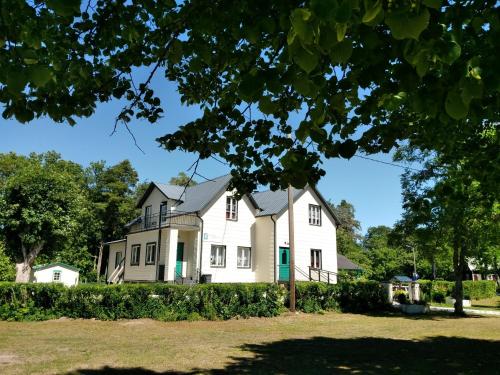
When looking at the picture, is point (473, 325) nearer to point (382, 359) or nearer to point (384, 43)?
point (382, 359)

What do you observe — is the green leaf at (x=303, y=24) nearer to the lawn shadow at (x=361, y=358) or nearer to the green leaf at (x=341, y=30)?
the green leaf at (x=341, y=30)

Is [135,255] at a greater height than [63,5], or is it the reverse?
[135,255]

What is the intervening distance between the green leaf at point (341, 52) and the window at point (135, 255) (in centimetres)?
3233

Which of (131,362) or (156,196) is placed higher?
(156,196)

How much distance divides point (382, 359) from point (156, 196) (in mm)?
24747

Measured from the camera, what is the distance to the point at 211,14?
4.39 meters

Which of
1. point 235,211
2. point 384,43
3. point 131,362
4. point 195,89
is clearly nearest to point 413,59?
point 384,43

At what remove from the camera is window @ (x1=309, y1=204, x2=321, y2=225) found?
32375 millimetres

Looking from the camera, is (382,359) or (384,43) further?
(382,359)

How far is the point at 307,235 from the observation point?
3162cm

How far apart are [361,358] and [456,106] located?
10.1m

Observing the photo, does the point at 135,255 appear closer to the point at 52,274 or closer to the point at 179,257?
the point at 179,257

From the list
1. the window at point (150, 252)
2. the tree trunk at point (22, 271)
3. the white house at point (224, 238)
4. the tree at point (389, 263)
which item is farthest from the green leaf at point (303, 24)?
the tree at point (389, 263)

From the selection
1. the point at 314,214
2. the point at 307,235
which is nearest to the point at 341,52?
the point at 307,235
